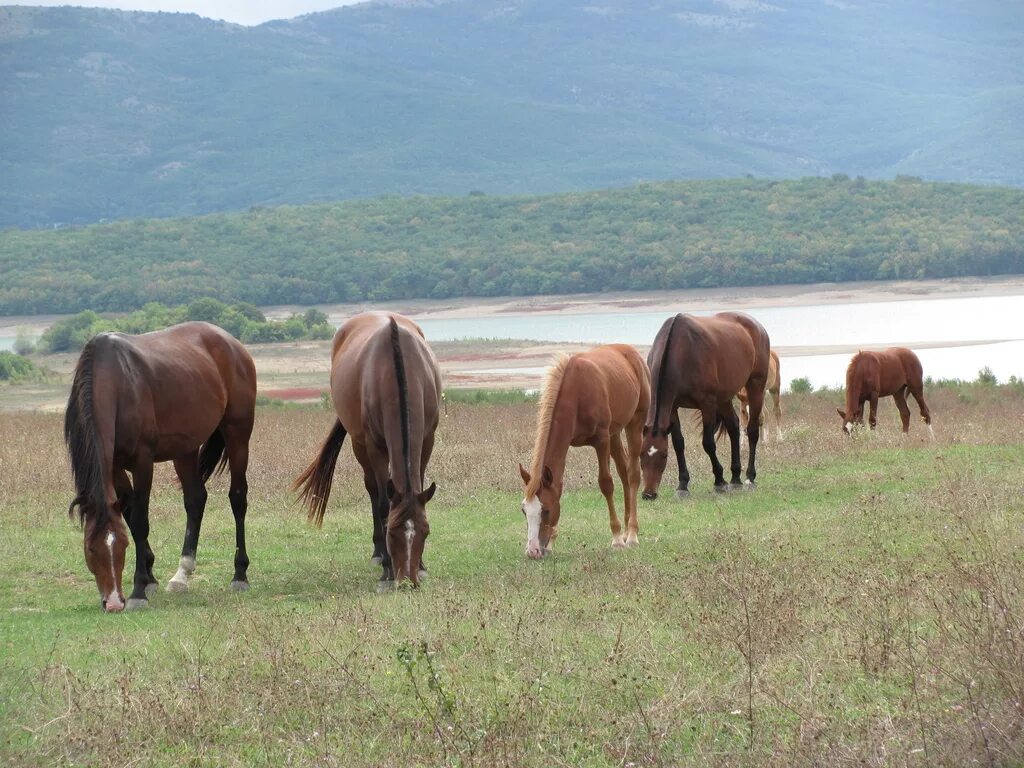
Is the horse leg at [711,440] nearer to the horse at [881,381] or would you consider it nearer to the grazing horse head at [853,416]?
the horse at [881,381]

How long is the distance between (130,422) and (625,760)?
5.64m

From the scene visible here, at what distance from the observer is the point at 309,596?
10.3 m

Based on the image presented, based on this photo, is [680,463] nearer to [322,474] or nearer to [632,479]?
[632,479]

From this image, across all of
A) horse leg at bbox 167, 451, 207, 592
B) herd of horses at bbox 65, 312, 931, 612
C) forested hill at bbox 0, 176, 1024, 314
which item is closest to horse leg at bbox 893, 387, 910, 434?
herd of horses at bbox 65, 312, 931, 612

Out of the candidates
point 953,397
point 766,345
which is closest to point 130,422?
point 766,345

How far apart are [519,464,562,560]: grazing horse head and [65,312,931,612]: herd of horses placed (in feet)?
0.04

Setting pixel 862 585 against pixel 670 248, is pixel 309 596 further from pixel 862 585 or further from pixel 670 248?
pixel 670 248

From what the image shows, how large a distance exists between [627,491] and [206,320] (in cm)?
4260

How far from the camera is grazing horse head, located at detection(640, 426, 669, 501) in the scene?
13977 millimetres

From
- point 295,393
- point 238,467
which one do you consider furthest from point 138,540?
point 295,393

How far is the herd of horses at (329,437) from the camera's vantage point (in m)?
9.75

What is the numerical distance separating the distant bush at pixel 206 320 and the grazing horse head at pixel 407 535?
44554 mm

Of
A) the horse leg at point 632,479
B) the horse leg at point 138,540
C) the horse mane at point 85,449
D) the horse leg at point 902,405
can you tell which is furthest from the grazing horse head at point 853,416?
the horse mane at point 85,449

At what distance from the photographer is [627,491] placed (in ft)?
39.5
